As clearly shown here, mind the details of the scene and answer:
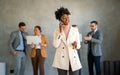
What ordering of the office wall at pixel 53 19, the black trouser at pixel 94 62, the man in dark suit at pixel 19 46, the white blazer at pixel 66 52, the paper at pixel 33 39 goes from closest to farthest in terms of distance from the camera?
the white blazer at pixel 66 52
the paper at pixel 33 39
the black trouser at pixel 94 62
the man in dark suit at pixel 19 46
the office wall at pixel 53 19

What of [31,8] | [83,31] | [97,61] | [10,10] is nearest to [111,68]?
[97,61]

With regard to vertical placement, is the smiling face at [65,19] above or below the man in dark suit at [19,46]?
above

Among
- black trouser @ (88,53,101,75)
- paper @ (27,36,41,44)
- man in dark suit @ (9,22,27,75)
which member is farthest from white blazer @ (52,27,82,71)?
man in dark suit @ (9,22,27,75)

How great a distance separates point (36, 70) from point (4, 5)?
1.98 metres

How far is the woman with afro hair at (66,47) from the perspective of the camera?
3357mm

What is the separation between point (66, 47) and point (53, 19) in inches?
133

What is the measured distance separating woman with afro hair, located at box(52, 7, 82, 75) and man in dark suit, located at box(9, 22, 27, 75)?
2783mm

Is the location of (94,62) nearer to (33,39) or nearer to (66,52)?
(33,39)

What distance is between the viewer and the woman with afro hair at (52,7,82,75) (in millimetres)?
3357

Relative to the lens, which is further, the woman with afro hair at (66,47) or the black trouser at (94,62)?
the black trouser at (94,62)

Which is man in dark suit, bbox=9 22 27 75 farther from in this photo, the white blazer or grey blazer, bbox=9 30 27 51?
the white blazer

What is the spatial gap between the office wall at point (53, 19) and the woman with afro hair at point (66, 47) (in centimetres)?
322

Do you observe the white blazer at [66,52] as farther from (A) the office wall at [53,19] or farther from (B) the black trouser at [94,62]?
(A) the office wall at [53,19]

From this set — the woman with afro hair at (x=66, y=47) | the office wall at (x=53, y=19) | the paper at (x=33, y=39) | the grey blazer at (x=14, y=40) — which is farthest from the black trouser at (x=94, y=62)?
the woman with afro hair at (x=66, y=47)
